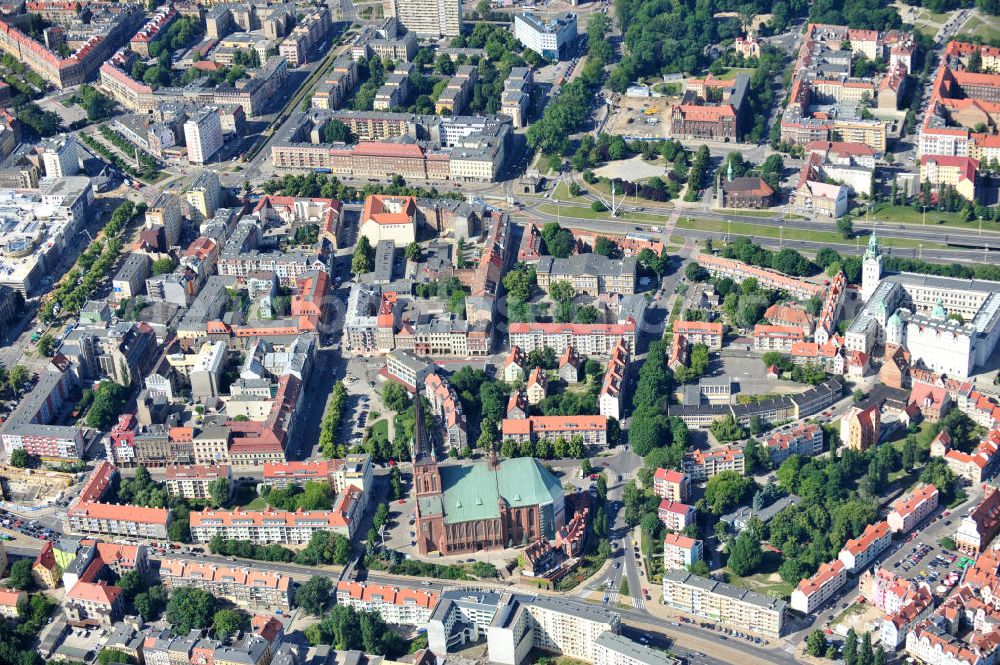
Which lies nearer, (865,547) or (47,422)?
(865,547)

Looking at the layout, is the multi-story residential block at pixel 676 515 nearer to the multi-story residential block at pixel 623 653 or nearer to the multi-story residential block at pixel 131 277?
the multi-story residential block at pixel 623 653

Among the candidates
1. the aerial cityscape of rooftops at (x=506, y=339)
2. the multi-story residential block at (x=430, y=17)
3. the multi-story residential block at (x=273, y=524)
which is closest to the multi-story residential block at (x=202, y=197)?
the aerial cityscape of rooftops at (x=506, y=339)

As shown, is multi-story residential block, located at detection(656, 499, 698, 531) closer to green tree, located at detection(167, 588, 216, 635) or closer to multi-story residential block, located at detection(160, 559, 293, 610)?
multi-story residential block, located at detection(160, 559, 293, 610)

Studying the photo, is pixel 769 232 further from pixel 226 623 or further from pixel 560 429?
pixel 226 623

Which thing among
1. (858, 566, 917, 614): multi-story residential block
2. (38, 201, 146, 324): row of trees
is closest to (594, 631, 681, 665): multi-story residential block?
(858, 566, 917, 614): multi-story residential block

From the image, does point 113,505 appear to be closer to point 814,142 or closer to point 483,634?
point 483,634

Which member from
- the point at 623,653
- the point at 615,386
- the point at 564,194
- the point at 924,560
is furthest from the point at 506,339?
the point at 623,653
